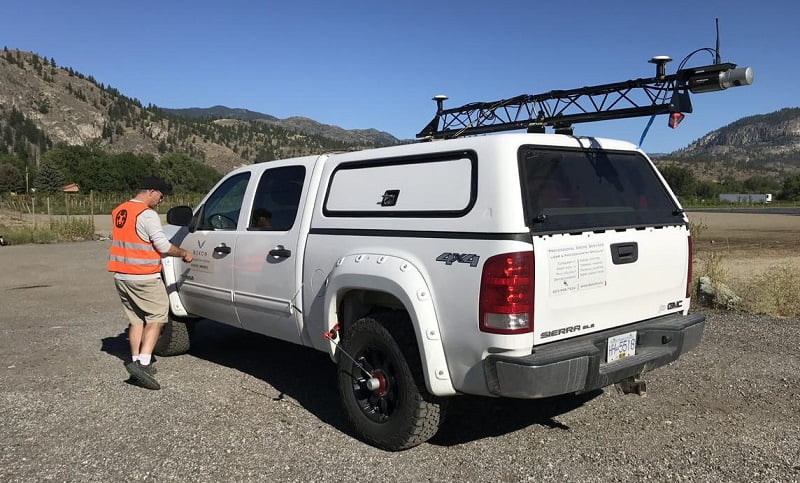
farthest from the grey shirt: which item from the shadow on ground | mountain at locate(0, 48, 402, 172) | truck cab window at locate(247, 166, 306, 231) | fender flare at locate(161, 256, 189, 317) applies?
mountain at locate(0, 48, 402, 172)

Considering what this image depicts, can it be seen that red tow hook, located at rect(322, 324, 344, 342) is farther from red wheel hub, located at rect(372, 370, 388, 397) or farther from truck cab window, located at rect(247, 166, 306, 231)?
truck cab window, located at rect(247, 166, 306, 231)

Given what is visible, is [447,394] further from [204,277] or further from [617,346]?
[204,277]

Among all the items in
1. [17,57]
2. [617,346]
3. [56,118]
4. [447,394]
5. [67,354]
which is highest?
[17,57]

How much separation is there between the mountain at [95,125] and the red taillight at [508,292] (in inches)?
4157

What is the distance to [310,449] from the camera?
4043mm

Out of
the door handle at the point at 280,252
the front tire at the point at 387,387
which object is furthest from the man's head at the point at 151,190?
the front tire at the point at 387,387

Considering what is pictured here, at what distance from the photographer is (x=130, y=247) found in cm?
543

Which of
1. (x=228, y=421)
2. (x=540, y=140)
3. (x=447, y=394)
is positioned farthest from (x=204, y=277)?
(x=540, y=140)

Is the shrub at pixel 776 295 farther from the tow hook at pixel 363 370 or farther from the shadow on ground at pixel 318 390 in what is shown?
the tow hook at pixel 363 370

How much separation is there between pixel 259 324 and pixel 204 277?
92 cm

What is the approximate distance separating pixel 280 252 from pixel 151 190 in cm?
174

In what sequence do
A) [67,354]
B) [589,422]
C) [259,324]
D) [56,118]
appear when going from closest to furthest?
[589,422] < [259,324] < [67,354] < [56,118]

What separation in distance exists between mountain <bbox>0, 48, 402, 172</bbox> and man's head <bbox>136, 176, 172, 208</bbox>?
102881mm

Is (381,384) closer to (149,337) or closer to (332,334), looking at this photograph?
(332,334)
